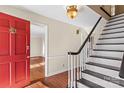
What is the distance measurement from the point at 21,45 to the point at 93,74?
2.04 metres

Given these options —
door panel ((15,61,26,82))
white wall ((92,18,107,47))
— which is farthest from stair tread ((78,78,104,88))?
door panel ((15,61,26,82))

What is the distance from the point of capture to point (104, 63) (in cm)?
303

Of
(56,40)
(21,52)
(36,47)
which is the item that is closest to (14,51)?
(21,52)

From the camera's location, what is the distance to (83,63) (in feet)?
10.8

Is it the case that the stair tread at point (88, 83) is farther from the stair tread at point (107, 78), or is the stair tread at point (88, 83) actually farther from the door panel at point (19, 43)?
the door panel at point (19, 43)

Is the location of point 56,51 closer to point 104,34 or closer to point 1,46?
point 104,34

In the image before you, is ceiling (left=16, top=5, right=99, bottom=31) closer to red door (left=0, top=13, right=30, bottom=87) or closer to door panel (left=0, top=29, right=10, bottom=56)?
red door (left=0, top=13, right=30, bottom=87)

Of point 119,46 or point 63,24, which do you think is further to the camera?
point 63,24

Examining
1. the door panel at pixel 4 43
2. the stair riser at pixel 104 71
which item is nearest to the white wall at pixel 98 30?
the stair riser at pixel 104 71

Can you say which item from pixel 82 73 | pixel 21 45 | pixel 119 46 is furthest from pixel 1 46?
pixel 119 46

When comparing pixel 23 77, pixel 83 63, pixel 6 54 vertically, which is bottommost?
pixel 23 77

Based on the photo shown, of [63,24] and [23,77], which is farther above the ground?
[63,24]

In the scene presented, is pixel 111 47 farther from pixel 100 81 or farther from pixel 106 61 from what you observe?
pixel 100 81
